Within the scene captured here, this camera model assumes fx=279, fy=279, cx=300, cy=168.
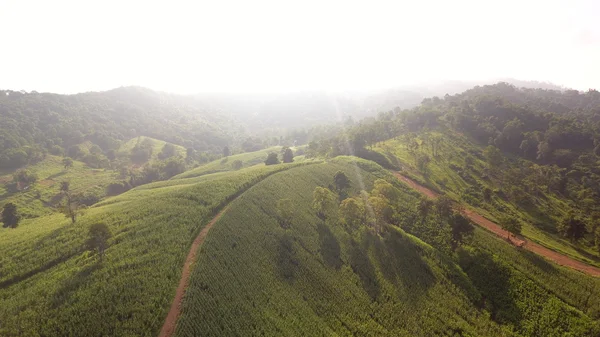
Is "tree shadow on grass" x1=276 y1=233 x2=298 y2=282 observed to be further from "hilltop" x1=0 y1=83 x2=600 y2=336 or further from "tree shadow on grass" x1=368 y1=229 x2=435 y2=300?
"tree shadow on grass" x1=368 y1=229 x2=435 y2=300

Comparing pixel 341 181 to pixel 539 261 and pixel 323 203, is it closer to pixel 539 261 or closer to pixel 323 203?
pixel 323 203

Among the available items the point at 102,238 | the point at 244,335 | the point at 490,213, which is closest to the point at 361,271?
the point at 244,335

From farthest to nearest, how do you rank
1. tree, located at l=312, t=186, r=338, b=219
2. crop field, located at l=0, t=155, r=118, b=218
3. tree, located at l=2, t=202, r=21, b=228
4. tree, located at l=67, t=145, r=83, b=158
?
tree, located at l=67, t=145, r=83, b=158 → crop field, located at l=0, t=155, r=118, b=218 → tree, located at l=2, t=202, r=21, b=228 → tree, located at l=312, t=186, r=338, b=219

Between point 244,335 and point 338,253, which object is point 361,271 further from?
point 244,335

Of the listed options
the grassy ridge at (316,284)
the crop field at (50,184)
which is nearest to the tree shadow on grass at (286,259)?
the grassy ridge at (316,284)

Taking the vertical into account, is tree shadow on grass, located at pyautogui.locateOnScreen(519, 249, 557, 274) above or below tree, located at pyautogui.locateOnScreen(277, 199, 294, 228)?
below

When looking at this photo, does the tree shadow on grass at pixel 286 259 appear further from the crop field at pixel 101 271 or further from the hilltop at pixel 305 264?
the crop field at pixel 101 271

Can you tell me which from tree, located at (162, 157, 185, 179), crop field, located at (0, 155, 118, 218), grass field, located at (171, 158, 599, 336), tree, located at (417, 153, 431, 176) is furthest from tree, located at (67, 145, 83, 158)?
tree, located at (417, 153, 431, 176)
